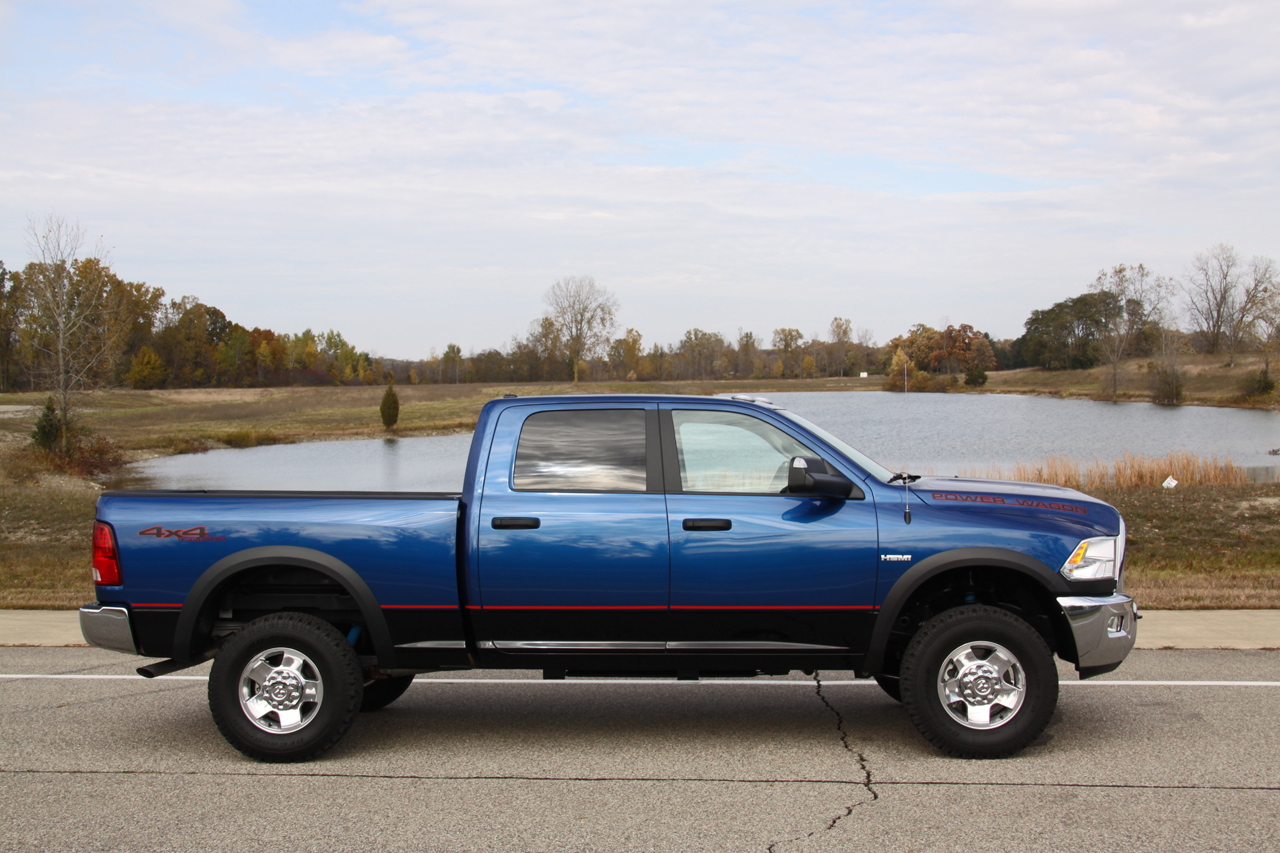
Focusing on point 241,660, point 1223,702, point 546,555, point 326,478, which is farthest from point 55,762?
point 326,478

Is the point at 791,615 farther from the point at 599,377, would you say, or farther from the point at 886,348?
the point at 886,348

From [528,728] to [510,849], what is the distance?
6.20 ft

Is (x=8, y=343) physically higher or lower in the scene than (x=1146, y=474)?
higher

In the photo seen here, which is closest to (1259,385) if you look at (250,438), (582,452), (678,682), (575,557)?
(250,438)

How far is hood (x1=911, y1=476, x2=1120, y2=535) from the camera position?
5172 millimetres

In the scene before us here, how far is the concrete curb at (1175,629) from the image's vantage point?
801 cm

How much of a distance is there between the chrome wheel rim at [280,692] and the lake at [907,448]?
2236 centimetres

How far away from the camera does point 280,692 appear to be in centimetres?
519

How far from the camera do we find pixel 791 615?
16.7 feet

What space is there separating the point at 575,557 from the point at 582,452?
62 centimetres

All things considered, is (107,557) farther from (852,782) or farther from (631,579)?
(852,782)

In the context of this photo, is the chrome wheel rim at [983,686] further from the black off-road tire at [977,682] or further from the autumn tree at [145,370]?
the autumn tree at [145,370]

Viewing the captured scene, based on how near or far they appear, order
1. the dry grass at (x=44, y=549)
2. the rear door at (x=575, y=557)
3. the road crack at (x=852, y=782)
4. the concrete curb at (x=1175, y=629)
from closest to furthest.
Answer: the road crack at (x=852, y=782) → the rear door at (x=575, y=557) → the concrete curb at (x=1175, y=629) → the dry grass at (x=44, y=549)

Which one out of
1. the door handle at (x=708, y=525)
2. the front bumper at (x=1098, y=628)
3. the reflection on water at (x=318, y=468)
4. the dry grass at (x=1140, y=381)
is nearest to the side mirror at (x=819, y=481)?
the door handle at (x=708, y=525)
